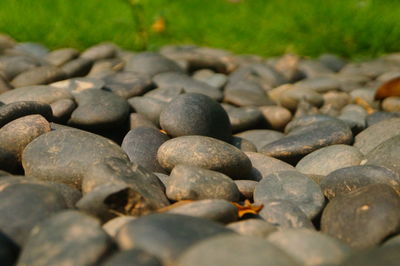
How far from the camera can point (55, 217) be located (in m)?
1.70

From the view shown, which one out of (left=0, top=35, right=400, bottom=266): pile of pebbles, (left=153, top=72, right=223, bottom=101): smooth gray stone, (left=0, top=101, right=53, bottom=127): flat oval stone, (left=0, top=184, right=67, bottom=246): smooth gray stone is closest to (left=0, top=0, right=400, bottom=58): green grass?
(left=0, top=35, right=400, bottom=266): pile of pebbles

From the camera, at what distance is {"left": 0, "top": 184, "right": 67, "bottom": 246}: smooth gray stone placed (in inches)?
70.1

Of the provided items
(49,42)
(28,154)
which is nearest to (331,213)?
(28,154)

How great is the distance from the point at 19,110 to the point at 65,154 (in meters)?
0.46

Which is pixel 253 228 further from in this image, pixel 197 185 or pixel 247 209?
pixel 197 185

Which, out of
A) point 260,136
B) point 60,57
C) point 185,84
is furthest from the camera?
point 60,57

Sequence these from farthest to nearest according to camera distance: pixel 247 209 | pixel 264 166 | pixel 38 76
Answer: pixel 38 76 → pixel 264 166 → pixel 247 209

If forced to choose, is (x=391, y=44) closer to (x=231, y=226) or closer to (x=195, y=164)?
(x=195, y=164)

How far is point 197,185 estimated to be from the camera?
217cm

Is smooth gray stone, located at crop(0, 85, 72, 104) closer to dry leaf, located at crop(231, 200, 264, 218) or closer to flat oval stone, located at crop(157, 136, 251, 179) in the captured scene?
flat oval stone, located at crop(157, 136, 251, 179)

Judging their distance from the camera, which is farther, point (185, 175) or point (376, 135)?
point (376, 135)

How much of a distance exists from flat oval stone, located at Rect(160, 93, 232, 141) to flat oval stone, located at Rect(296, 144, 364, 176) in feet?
1.66

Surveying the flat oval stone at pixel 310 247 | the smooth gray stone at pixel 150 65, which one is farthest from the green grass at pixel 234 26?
the flat oval stone at pixel 310 247

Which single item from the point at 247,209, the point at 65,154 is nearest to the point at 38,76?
the point at 65,154
